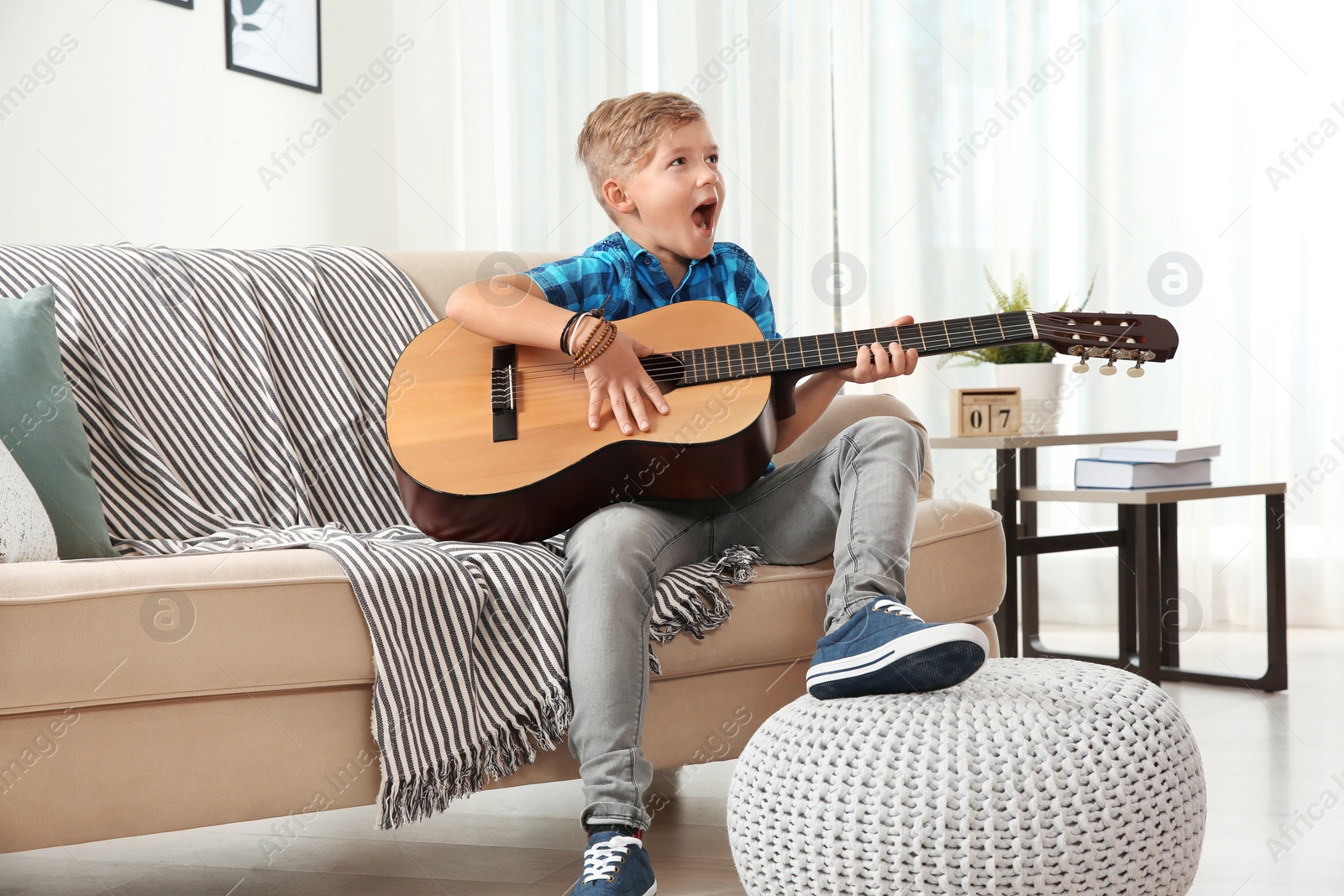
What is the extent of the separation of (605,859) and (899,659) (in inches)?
13.7

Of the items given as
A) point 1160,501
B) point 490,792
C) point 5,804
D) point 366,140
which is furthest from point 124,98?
point 1160,501

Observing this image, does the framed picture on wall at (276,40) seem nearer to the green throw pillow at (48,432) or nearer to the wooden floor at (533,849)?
the green throw pillow at (48,432)

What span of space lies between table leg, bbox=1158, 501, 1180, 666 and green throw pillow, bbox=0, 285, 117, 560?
199 cm

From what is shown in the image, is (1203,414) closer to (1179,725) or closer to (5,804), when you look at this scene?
(1179,725)

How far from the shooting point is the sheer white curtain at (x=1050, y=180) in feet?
9.38

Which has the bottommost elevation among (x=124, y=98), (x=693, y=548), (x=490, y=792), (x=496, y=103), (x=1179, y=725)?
(x=490, y=792)

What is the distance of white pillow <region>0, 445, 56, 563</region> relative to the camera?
4.01ft

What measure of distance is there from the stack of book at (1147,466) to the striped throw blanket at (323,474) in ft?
3.71

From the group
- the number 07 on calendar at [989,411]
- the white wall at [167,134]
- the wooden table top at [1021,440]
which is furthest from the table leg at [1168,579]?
the white wall at [167,134]

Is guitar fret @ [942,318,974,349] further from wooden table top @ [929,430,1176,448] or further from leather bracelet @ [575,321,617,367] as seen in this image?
wooden table top @ [929,430,1176,448]

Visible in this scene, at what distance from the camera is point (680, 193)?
1.60 meters

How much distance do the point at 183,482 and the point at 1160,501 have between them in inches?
67.2

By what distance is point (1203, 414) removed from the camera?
2.93 meters

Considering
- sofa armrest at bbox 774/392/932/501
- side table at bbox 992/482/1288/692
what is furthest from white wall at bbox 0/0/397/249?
side table at bbox 992/482/1288/692
